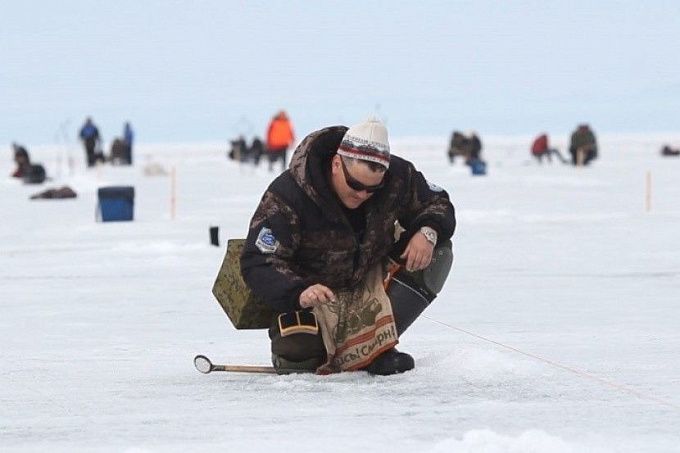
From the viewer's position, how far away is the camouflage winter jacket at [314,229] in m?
5.03

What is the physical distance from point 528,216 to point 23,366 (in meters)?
11.1

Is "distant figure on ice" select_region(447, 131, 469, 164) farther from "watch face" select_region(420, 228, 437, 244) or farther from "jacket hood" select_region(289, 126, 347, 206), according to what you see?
"jacket hood" select_region(289, 126, 347, 206)

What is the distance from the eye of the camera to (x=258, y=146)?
3756cm

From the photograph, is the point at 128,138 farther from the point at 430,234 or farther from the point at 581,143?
the point at 430,234

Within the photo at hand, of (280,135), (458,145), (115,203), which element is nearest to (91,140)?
(280,135)

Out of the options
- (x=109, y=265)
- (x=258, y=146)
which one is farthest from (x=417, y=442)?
(x=258, y=146)

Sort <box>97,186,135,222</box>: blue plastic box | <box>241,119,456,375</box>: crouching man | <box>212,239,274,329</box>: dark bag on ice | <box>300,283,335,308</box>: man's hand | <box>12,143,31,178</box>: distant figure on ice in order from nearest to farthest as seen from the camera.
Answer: <box>300,283,335,308</box>: man's hand
<box>241,119,456,375</box>: crouching man
<box>212,239,274,329</box>: dark bag on ice
<box>97,186,135,222</box>: blue plastic box
<box>12,143,31,178</box>: distant figure on ice

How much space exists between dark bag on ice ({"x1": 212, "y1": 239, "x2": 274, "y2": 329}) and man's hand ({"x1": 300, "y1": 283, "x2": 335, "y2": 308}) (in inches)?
17.2

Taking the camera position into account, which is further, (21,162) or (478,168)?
(21,162)

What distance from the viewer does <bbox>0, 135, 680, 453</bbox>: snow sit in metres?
4.13

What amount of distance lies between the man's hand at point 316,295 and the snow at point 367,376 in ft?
1.04

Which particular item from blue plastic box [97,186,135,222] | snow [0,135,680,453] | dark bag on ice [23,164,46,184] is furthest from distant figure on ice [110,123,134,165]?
snow [0,135,680,453]

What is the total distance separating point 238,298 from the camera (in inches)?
210

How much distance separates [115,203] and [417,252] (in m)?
11.5
